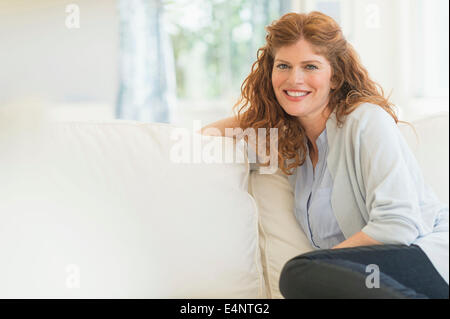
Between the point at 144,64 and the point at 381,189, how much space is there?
2512 mm

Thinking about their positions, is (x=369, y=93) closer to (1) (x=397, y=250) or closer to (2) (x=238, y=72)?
(1) (x=397, y=250)

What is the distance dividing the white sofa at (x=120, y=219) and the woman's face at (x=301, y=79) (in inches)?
9.2

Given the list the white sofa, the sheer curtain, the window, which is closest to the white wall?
the sheer curtain

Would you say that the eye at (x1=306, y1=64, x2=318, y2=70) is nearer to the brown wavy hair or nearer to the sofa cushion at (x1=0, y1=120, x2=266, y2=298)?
the brown wavy hair

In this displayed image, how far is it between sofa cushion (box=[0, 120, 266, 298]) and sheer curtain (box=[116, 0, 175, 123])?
2.09 m

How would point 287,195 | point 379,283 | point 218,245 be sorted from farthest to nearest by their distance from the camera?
1. point 287,195
2. point 218,245
3. point 379,283

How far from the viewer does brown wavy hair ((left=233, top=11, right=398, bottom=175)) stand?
1.09 meters

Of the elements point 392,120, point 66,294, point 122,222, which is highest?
point 392,120

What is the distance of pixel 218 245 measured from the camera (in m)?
1.04

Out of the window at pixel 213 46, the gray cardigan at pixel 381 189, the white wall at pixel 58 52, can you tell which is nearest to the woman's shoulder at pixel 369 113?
the gray cardigan at pixel 381 189

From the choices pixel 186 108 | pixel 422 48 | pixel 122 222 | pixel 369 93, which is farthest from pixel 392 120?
pixel 186 108

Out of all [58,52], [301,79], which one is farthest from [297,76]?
[58,52]

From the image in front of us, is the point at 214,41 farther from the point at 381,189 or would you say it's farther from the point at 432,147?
the point at 381,189

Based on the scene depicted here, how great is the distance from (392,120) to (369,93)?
12 cm
